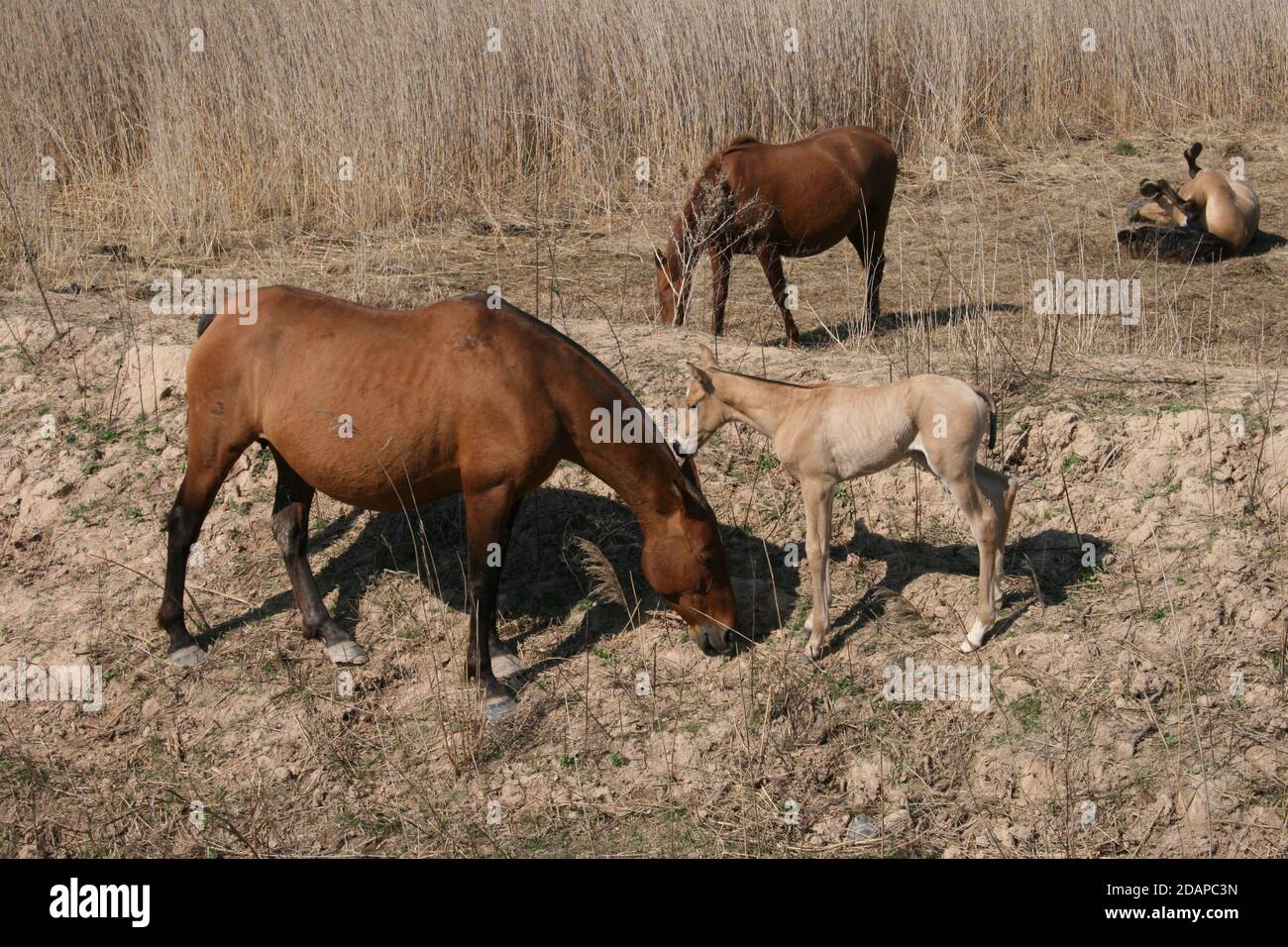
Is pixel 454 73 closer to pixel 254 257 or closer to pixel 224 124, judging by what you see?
pixel 224 124

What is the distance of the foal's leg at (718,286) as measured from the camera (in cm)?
983

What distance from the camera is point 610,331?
8.62m

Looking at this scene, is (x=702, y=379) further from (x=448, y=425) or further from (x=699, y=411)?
(x=448, y=425)

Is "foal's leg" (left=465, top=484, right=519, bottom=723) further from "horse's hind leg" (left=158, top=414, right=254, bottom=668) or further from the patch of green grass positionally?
the patch of green grass

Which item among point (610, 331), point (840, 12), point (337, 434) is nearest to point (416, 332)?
point (337, 434)

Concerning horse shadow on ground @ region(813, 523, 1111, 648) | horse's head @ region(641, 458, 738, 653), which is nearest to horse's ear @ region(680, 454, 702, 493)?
horse's head @ region(641, 458, 738, 653)

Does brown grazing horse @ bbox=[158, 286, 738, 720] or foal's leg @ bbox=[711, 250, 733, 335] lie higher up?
foal's leg @ bbox=[711, 250, 733, 335]

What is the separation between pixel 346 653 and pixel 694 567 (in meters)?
1.85

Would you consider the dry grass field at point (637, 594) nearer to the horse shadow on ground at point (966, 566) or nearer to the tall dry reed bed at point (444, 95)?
the horse shadow on ground at point (966, 566)

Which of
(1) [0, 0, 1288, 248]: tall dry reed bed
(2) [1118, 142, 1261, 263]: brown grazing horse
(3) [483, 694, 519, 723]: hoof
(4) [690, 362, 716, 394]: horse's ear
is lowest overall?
(3) [483, 694, 519, 723]: hoof

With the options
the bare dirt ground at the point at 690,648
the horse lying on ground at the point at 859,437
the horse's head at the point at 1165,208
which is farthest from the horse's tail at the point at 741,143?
the horse's head at the point at 1165,208

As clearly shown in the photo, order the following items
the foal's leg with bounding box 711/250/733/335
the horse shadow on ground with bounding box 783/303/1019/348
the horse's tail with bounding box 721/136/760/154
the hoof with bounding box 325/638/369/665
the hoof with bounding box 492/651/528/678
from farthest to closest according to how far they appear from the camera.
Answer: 1. the horse shadow on ground with bounding box 783/303/1019/348
2. the horse's tail with bounding box 721/136/760/154
3. the foal's leg with bounding box 711/250/733/335
4. the hoof with bounding box 325/638/369/665
5. the hoof with bounding box 492/651/528/678

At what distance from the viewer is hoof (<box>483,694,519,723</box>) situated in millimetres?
6043

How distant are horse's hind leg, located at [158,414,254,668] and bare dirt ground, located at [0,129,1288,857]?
13cm
